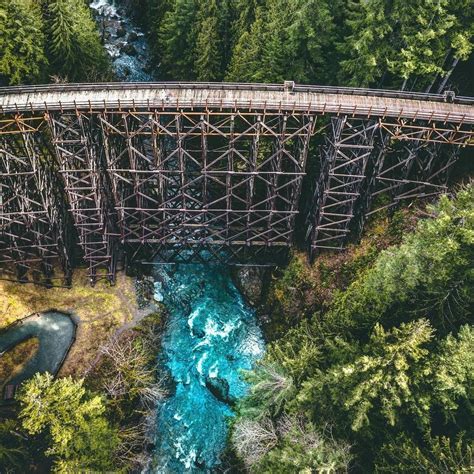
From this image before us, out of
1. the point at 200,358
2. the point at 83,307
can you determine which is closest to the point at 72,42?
the point at 83,307

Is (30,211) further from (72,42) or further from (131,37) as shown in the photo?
(131,37)

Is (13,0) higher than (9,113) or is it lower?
higher

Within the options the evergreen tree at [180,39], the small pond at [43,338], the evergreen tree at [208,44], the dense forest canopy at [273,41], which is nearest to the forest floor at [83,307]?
the small pond at [43,338]

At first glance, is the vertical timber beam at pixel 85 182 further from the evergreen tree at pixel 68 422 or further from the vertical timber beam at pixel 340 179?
the vertical timber beam at pixel 340 179

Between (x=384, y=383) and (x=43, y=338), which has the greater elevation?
(x=384, y=383)

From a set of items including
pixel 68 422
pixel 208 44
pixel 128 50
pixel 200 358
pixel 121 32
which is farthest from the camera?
pixel 121 32

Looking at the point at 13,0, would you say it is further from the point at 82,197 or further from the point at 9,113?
the point at 82,197

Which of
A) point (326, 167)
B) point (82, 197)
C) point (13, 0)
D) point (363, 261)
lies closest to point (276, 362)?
point (363, 261)
